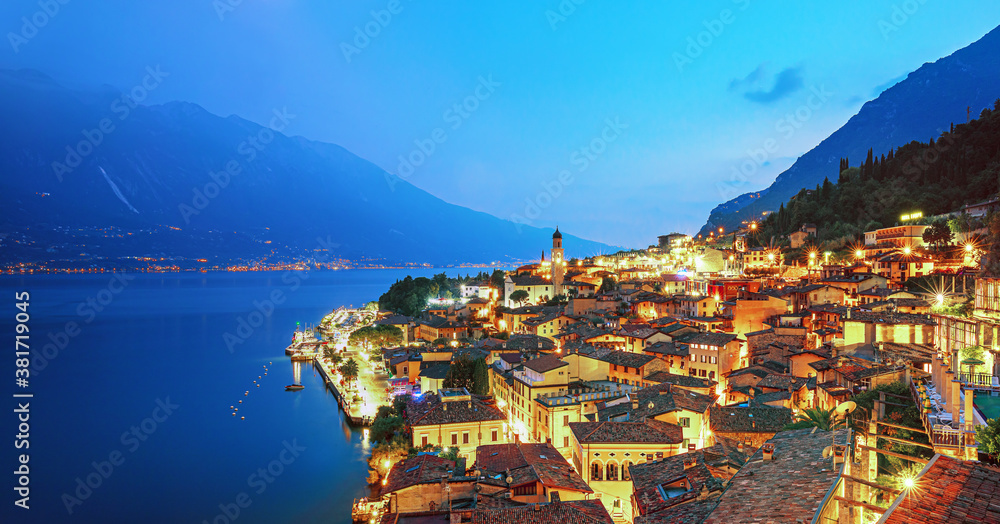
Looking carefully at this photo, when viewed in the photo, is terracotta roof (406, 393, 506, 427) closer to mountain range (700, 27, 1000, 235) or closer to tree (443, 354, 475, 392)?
tree (443, 354, 475, 392)

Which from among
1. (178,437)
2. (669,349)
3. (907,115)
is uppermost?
(907,115)

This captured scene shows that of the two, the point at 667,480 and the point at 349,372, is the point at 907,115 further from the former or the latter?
the point at 667,480

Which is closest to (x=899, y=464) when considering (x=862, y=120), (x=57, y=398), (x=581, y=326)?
(x=581, y=326)

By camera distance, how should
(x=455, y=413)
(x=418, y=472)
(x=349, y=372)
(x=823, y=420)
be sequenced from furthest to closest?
1. (x=349, y=372)
2. (x=455, y=413)
3. (x=418, y=472)
4. (x=823, y=420)

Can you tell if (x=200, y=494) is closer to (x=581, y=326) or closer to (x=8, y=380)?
(x=581, y=326)

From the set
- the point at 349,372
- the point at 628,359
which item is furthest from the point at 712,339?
the point at 349,372

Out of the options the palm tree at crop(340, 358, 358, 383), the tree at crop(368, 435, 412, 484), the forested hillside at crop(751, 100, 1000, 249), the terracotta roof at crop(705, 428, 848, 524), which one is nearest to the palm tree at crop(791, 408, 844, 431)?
the terracotta roof at crop(705, 428, 848, 524)

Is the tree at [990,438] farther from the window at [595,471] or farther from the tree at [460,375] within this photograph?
the tree at [460,375]
